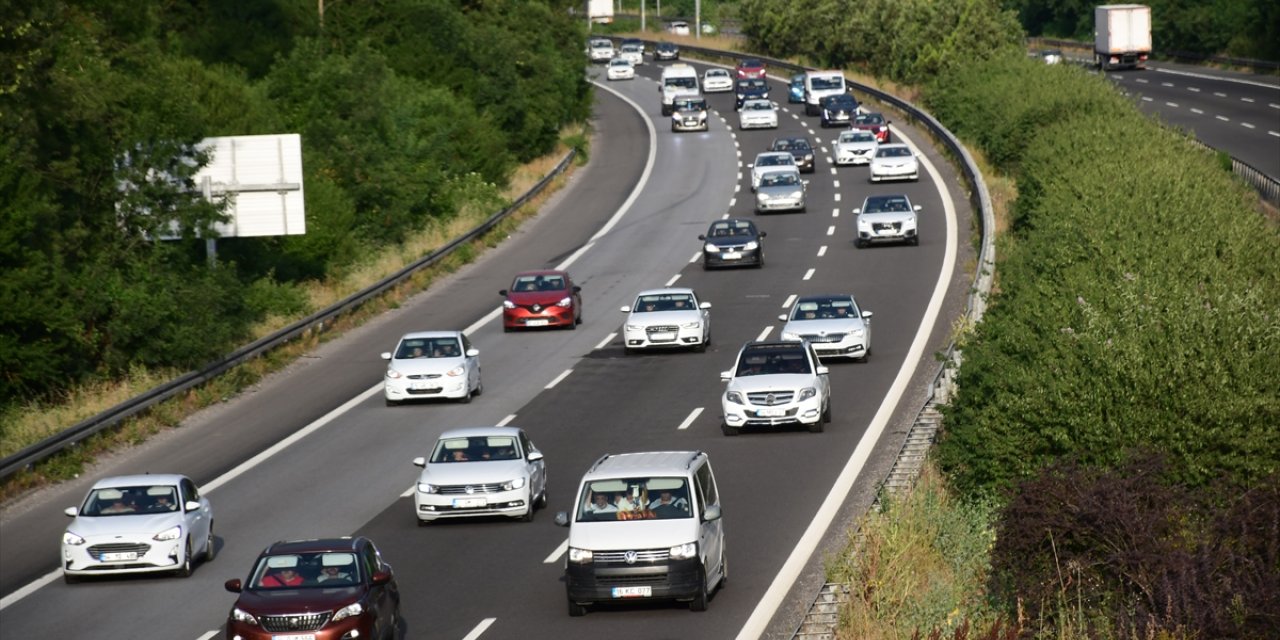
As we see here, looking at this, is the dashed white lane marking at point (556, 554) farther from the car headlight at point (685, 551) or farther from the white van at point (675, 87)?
the white van at point (675, 87)

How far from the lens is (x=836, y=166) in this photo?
70188mm

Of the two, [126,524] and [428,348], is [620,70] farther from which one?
[126,524]

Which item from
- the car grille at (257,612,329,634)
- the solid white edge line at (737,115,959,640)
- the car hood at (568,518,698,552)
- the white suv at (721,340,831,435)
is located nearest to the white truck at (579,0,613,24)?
the solid white edge line at (737,115,959,640)

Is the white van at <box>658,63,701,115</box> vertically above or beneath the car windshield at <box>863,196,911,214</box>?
above

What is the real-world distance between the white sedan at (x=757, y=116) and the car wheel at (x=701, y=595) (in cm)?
6588

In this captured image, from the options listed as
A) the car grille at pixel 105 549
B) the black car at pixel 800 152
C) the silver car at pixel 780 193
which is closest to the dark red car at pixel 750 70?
the black car at pixel 800 152

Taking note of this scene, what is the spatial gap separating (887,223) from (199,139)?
19891 millimetres

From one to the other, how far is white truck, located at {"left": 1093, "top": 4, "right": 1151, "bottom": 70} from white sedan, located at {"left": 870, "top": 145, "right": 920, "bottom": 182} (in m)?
44.3

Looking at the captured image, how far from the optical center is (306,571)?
734 inches

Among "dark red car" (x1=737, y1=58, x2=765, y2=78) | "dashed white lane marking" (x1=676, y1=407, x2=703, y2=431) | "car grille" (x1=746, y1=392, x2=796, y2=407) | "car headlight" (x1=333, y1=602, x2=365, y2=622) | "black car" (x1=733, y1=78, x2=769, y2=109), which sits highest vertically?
"dark red car" (x1=737, y1=58, x2=765, y2=78)

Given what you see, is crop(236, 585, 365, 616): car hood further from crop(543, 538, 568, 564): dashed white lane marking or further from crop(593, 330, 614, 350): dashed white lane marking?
crop(593, 330, 614, 350): dashed white lane marking

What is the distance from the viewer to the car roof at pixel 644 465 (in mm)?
20609

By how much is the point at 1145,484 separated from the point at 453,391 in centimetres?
1950

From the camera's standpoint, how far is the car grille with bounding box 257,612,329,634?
57.8 feet
